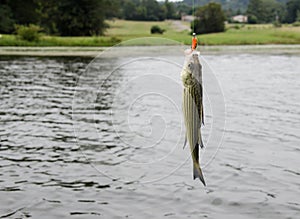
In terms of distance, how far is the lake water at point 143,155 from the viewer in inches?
400

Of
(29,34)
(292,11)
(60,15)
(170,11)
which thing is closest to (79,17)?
(60,15)

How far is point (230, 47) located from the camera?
6588 cm

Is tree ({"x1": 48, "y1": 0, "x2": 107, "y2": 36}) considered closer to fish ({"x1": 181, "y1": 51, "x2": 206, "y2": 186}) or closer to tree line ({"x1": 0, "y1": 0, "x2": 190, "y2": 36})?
tree line ({"x1": 0, "y1": 0, "x2": 190, "y2": 36})

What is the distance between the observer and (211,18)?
86.4 m

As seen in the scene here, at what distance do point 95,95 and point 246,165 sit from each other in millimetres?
14316

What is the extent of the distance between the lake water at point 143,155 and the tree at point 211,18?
192 feet

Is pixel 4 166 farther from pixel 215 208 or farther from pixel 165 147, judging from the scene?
pixel 215 208

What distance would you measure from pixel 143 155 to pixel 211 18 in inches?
2948

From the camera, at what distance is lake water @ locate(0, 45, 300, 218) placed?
1016 cm

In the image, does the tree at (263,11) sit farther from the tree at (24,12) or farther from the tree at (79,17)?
the tree at (24,12)

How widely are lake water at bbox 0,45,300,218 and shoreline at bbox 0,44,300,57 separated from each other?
1199 inches

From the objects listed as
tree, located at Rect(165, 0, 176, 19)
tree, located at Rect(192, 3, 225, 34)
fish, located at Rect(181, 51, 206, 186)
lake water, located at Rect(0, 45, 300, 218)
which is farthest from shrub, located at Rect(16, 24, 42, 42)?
fish, located at Rect(181, 51, 206, 186)

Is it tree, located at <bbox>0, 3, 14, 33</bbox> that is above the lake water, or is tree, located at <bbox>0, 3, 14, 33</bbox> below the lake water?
above

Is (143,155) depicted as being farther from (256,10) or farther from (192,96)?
(256,10)
